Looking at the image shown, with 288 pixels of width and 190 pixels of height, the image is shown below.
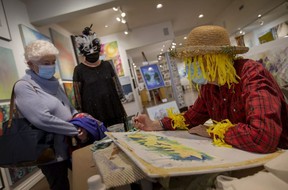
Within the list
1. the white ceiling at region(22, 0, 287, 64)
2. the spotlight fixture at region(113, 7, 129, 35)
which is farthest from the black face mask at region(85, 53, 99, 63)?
the spotlight fixture at region(113, 7, 129, 35)

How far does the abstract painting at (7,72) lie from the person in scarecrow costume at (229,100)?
1.89 m

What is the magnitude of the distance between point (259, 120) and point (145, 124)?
1.84 ft

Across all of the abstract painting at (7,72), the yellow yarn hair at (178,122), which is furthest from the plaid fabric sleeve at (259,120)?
the abstract painting at (7,72)

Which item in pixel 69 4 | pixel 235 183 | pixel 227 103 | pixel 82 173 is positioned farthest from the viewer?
pixel 69 4

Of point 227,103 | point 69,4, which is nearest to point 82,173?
point 227,103

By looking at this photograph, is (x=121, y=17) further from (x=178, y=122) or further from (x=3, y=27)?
(x=178, y=122)

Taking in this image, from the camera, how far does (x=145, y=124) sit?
3.44 ft

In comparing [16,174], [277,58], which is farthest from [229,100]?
[16,174]

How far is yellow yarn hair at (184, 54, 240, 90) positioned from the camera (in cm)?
81

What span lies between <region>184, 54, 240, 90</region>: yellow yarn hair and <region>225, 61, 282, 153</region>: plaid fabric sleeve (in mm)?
91

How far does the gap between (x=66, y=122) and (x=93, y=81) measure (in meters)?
1.01

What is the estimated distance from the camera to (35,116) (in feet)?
3.72

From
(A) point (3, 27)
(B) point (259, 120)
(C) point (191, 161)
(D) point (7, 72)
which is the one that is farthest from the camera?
(A) point (3, 27)

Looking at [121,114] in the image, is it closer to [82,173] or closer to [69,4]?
[82,173]
